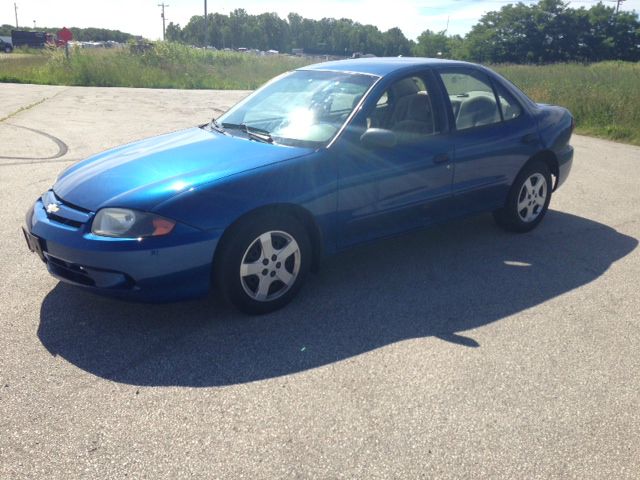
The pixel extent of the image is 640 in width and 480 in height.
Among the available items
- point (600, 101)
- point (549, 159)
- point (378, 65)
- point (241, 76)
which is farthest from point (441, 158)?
point (241, 76)

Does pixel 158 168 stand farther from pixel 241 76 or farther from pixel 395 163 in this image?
pixel 241 76

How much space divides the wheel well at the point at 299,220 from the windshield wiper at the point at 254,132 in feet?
2.01

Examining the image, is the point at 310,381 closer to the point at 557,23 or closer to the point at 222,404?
the point at 222,404

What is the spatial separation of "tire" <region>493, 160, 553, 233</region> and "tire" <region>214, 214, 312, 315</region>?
2.41 meters

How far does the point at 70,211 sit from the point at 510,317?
288cm

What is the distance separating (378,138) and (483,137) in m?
1.39

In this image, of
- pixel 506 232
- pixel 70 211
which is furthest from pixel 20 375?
pixel 506 232

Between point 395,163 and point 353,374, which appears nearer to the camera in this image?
point 353,374

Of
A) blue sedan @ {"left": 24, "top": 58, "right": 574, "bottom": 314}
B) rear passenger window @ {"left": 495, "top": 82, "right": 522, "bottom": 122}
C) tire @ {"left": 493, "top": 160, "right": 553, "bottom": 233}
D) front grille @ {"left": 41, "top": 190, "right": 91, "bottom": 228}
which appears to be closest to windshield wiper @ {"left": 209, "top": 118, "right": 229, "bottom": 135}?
blue sedan @ {"left": 24, "top": 58, "right": 574, "bottom": 314}

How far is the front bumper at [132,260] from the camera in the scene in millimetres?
3312

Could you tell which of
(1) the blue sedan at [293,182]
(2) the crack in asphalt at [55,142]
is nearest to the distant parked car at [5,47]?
(2) the crack in asphalt at [55,142]

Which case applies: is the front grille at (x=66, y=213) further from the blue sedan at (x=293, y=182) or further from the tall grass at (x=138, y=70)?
the tall grass at (x=138, y=70)

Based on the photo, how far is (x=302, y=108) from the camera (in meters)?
4.48

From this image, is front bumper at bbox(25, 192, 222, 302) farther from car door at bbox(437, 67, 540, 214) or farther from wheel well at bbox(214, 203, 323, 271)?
car door at bbox(437, 67, 540, 214)
